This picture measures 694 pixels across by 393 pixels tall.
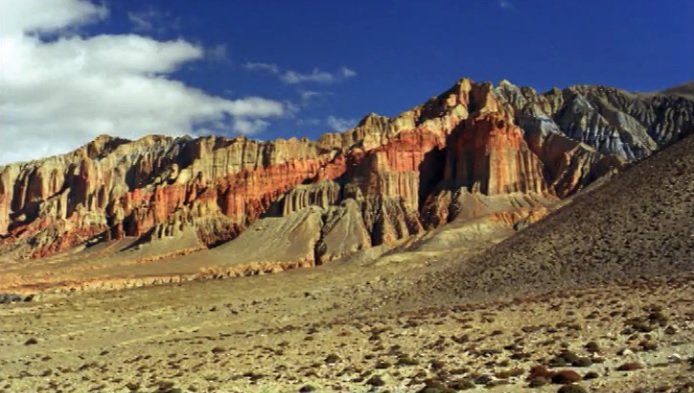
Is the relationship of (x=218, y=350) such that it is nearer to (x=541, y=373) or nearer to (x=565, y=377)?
(x=541, y=373)

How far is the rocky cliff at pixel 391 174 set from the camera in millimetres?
132375

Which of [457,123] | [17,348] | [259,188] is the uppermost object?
[457,123]

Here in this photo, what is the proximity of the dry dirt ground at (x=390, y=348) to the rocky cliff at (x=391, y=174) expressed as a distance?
226ft

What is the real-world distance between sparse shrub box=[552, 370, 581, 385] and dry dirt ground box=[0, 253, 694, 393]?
133mm

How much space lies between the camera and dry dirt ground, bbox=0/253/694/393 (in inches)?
931

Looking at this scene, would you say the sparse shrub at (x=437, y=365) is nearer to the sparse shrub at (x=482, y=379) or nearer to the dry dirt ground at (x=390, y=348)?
the dry dirt ground at (x=390, y=348)

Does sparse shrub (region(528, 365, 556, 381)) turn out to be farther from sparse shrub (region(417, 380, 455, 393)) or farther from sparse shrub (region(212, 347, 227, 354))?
sparse shrub (region(212, 347, 227, 354))

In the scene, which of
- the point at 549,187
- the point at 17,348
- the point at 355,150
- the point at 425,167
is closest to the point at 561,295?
the point at 17,348

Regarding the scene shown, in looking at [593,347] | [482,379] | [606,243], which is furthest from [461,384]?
[606,243]

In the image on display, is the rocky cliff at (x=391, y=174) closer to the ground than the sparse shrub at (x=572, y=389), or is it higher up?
higher up

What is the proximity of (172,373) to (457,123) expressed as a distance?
132339 millimetres

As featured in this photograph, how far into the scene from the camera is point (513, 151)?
461 feet

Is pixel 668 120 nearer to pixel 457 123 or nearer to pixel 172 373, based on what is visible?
pixel 457 123

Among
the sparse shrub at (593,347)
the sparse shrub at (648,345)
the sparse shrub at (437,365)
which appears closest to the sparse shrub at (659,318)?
the sparse shrub at (648,345)
